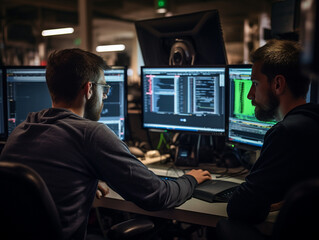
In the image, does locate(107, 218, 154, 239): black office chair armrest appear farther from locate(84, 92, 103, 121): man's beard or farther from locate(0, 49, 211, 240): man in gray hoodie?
locate(84, 92, 103, 121): man's beard

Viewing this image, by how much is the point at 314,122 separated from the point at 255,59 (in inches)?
17.9

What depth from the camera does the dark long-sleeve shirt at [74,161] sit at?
1.20 m

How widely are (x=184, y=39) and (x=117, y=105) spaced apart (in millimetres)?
593

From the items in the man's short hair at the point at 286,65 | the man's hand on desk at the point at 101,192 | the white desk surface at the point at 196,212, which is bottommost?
the white desk surface at the point at 196,212

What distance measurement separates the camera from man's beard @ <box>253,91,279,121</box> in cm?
142

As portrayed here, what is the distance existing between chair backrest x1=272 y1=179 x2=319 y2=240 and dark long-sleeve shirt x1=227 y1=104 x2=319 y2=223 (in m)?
0.44

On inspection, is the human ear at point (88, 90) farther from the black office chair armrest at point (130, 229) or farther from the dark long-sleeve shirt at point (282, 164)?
the dark long-sleeve shirt at point (282, 164)

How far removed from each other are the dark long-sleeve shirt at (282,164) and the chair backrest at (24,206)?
665mm

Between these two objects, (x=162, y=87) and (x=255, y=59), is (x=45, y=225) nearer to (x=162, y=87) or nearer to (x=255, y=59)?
(x=255, y=59)

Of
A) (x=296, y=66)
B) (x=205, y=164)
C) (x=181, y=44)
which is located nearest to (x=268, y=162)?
(x=296, y=66)

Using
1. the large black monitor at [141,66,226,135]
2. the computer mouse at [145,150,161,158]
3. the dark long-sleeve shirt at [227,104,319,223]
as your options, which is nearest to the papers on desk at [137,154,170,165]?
the computer mouse at [145,150,161,158]

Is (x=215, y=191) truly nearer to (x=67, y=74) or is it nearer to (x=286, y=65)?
(x=286, y=65)

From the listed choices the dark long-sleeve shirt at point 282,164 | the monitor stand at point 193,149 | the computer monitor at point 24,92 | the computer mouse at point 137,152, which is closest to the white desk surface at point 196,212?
the dark long-sleeve shirt at point 282,164

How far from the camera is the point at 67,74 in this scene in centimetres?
136
